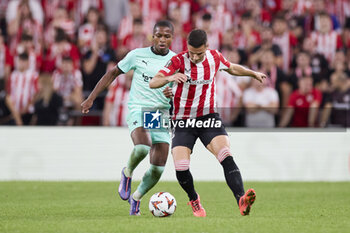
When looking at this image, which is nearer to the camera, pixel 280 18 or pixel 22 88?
pixel 22 88

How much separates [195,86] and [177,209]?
2.14m

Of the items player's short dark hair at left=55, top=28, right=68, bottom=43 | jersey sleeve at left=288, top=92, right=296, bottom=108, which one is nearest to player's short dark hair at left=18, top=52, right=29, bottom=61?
player's short dark hair at left=55, top=28, right=68, bottom=43

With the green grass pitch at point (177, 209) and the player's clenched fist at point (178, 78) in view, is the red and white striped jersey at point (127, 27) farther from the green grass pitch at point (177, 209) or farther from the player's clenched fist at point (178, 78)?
the player's clenched fist at point (178, 78)

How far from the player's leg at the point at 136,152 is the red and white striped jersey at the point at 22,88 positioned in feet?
21.3

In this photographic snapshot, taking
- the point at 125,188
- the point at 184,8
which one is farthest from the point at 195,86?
the point at 184,8

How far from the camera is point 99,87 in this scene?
868cm

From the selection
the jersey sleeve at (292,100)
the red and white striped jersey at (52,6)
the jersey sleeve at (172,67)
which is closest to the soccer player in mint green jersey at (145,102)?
the jersey sleeve at (172,67)

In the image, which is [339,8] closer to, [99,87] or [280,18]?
[280,18]

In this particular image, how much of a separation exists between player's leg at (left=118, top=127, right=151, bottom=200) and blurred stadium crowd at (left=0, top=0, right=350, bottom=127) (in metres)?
5.69

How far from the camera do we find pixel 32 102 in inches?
583

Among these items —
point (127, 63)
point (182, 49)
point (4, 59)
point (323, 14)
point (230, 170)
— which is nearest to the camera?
point (230, 170)

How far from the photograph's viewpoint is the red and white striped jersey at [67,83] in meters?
15.1

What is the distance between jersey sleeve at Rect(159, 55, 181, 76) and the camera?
794cm

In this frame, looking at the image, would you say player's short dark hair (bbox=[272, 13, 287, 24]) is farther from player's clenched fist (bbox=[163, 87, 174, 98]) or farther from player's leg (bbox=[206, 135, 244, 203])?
player's clenched fist (bbox=[163, 87, 174, 98])
